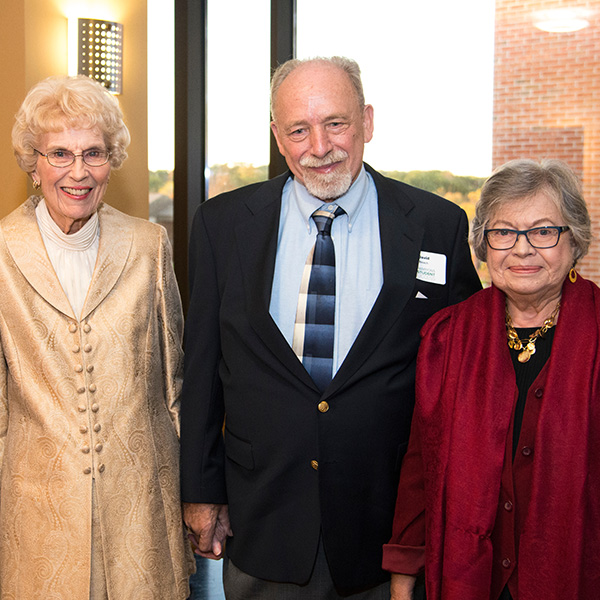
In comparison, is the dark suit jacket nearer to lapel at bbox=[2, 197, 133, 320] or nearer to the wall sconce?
lapel at bbox=[2, 197, 133, 320]

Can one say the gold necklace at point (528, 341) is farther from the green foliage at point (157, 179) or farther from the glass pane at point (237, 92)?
the green foliage at point (157, 179)

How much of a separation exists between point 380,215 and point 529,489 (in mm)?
846

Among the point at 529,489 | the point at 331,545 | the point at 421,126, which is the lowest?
the point at 331,545

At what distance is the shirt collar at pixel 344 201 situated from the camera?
216cm

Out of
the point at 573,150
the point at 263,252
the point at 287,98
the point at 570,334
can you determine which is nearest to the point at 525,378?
the point at 570,334

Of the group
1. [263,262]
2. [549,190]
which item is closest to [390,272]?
[263,262]

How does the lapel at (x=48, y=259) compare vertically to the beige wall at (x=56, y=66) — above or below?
below

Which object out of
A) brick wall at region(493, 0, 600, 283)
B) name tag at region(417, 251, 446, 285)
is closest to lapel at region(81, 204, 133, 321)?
name tag at region(417, 251, 446, 285)

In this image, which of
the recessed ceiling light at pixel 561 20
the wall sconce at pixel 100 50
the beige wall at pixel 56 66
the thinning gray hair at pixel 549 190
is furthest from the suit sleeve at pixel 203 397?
the wall sconce at pixel 100 50

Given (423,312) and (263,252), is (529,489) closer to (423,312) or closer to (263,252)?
(423,312)

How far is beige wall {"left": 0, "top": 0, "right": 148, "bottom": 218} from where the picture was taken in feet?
12.7

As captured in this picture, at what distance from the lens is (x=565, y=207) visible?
182 cm

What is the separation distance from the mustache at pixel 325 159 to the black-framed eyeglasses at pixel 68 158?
0.59 m

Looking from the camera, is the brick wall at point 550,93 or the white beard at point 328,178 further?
the brick wall at point 550,93
